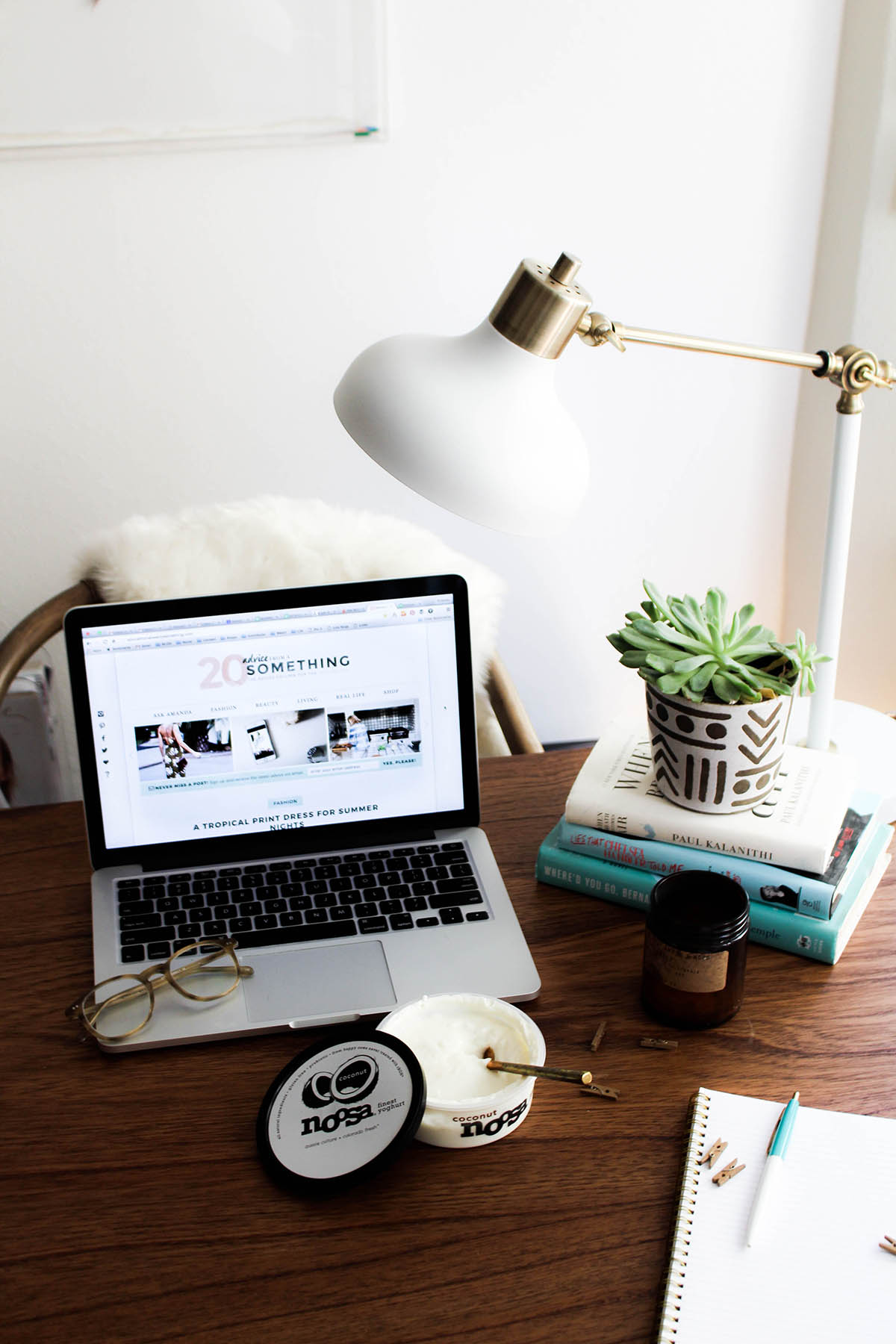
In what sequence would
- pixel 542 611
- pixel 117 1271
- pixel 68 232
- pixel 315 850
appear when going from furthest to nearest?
pixel 542 611 < pixel 68 232 < pixel 315 850 < pixel 117 1271

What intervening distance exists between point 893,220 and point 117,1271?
1610 millimetres

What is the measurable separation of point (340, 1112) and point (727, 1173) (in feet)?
0.81

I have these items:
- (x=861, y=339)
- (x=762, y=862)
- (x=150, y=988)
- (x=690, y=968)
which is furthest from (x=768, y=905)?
(x=861, y=339)

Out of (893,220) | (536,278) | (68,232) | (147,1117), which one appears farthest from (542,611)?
(147,1117)

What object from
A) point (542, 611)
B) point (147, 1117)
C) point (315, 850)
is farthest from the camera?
point (542, 611)

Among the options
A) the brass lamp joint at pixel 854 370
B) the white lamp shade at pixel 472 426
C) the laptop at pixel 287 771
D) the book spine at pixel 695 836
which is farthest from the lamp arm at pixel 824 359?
the book spine at pixel 695 836

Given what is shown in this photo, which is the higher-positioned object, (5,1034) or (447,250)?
(447,250)

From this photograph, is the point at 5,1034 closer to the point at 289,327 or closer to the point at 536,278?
the point at 536,278

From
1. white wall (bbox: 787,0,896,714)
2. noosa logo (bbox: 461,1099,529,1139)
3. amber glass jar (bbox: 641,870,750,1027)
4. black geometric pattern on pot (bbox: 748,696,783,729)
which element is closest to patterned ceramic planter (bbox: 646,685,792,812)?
black geometric pattern on pot (bbox: 748,696,783,729)

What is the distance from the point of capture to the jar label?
772 millimetres

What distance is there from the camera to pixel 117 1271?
25.1 inches

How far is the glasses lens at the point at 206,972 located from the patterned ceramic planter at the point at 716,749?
0.39m

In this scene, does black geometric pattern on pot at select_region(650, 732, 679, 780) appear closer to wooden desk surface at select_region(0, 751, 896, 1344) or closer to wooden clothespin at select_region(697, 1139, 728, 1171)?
wooden desk surface at select_region(0, 751, 896, 1344)

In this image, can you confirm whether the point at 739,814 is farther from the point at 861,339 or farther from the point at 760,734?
the point at 861,339
